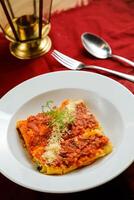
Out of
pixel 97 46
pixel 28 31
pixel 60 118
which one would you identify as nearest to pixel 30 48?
pixel 28 31

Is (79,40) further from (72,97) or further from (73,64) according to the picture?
(72,97)

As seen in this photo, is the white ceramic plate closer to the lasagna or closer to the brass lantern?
the lasagna

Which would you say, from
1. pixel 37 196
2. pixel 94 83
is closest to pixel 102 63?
pixel 94 83

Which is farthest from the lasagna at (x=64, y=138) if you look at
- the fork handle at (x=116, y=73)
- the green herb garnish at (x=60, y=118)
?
the fork handle at (x=116, y=73)

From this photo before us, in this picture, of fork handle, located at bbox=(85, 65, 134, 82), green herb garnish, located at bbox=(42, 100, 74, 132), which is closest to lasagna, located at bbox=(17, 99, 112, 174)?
green herb garnish, located at bbox=(42, 100, 74, 132)

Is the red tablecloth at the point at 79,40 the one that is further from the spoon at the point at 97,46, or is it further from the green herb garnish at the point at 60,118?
the green herb garnish at the point at 60,118

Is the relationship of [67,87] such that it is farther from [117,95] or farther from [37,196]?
[37,196]
